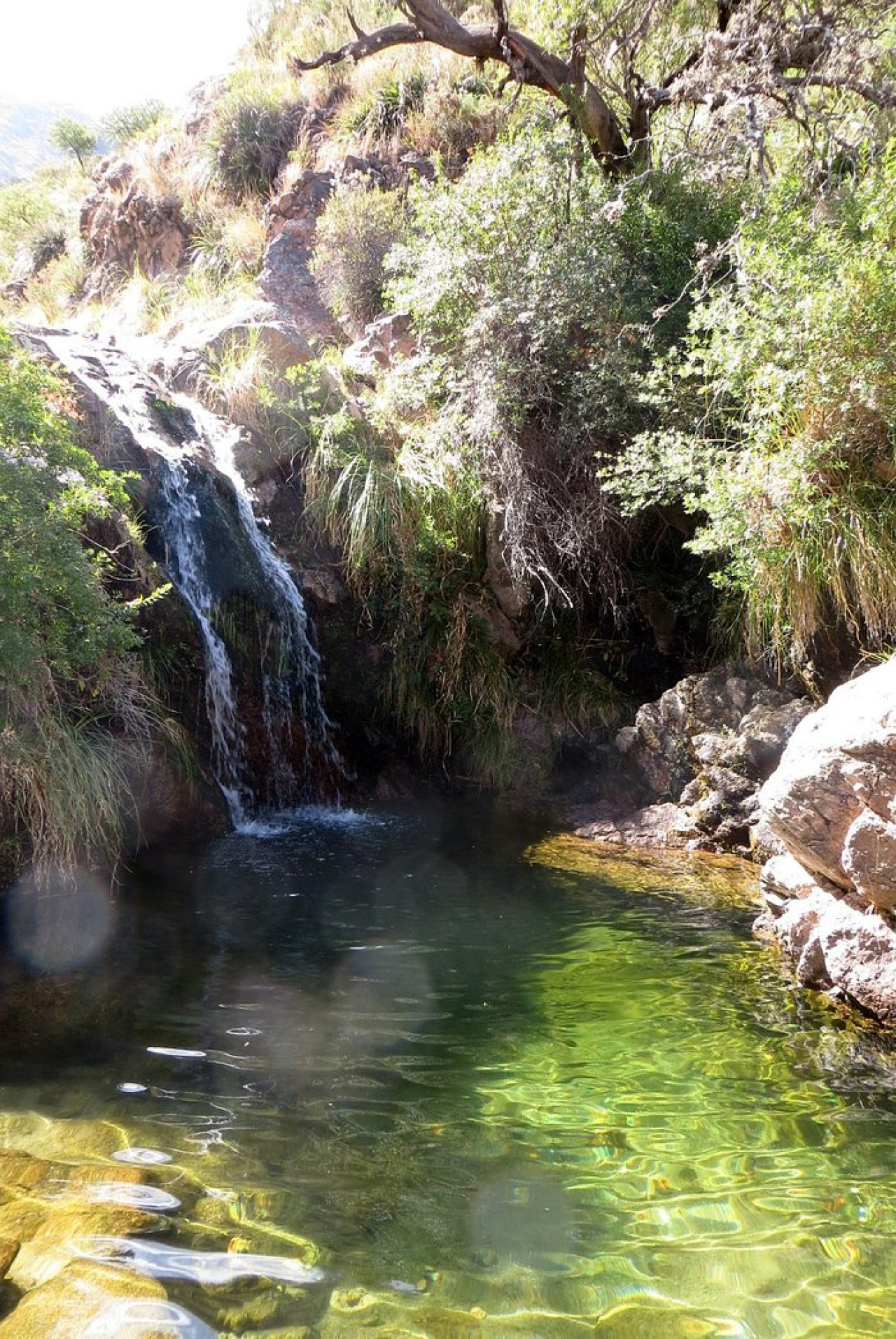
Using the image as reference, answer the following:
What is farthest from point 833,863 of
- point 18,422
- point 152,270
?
point 152,270

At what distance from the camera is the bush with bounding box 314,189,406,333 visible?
37.0 feet

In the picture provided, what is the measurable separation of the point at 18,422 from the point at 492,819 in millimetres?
4814

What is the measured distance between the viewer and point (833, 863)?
3920 mm

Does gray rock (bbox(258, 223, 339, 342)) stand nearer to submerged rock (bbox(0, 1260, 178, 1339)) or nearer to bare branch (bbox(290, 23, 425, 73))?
bare branch (bbox(290, 23, 425, 73))

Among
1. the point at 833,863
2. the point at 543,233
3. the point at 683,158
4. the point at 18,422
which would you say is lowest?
the point at 833,863

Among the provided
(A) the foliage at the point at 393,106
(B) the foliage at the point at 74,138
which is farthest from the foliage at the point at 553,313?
(B) the foliage at the point at 74,138

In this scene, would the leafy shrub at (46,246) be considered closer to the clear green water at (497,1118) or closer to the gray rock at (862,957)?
the clear green water at (497,1118)

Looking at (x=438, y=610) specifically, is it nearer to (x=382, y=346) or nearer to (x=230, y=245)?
(x=382, y=346)

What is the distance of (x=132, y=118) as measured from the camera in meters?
18.8

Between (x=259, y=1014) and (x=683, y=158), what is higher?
(x=683, y=158)

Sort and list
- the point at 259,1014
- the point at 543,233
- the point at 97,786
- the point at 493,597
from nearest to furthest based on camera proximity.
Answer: the point at 259,1014 → the point at 97,786 → the point at 543,233 → the point at 493,597

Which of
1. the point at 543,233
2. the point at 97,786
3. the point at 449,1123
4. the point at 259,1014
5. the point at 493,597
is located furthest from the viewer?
the point at 493,597

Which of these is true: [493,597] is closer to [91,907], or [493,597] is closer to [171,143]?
[91,907]

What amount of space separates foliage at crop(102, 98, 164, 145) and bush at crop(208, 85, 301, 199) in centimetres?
507
